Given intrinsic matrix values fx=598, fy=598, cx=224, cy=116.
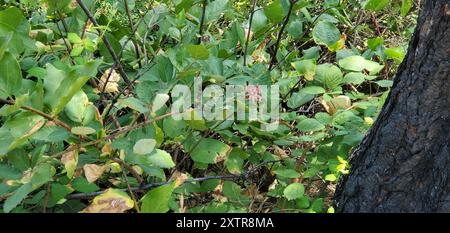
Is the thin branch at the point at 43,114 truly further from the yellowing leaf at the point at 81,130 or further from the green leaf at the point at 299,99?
the green leaf at the point at 299,99

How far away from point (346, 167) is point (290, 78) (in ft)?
1.16

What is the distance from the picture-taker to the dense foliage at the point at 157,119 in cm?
121

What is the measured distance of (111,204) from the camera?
4.09ft

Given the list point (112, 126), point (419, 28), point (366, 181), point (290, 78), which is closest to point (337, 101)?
point (290, 78)

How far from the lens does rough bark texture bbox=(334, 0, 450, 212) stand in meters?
1.29

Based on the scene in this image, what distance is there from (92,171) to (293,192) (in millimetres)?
530

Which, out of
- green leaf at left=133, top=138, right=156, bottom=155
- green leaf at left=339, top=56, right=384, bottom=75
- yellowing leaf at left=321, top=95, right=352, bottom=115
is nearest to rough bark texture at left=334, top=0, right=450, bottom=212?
yellowing leaf at left=321, top=95, right=352, bottom=115

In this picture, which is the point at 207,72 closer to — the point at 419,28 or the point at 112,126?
the point at 112,126

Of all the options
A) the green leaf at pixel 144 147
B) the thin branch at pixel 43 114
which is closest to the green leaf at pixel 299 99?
the green leaf at pixel 144 147

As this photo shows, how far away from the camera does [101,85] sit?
5.66 ft

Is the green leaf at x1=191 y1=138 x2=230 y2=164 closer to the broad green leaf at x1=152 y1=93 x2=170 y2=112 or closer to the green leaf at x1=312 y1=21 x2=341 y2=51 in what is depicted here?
the broad green leaf at x1=152 y1=93 x2=170 y2=112

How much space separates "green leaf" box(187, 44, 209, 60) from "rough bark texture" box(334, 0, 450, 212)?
452mm

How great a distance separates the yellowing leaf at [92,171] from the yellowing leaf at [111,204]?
44 mm
